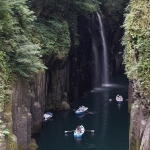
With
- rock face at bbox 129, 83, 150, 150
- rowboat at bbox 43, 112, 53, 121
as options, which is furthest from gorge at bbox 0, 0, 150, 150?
rowboat at bbox 43, 112, 53, 121

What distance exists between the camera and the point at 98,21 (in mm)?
39500

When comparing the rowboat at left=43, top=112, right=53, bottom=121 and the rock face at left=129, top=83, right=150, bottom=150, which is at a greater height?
the rock face at left=129, top=83, right=150, bottom=150

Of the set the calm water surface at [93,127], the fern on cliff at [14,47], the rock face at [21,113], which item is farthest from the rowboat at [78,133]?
the fern on cliff at [14,47]

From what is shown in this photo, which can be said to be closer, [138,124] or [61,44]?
[138,124]

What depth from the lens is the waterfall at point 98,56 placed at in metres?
39.6

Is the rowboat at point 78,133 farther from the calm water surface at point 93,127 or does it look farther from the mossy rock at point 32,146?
the mossy rock at point 32,146

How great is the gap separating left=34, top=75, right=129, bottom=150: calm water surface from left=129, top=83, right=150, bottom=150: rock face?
7168 millimetres

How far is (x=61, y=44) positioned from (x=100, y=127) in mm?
7625

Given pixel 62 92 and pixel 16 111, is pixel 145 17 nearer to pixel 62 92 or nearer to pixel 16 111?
pixel 16 111

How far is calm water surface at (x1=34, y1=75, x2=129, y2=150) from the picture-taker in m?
21.4

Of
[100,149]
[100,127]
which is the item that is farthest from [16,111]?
[100,127]

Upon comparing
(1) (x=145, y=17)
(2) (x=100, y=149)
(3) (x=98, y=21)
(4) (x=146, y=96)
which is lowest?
(2) (x=100, y=149)

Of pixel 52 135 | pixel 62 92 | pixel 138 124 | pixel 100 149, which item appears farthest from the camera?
pixel 62 92

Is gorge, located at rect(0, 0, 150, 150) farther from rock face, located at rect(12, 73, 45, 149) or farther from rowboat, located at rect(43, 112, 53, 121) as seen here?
rowboat, located at rect(43, 112, 53, 121)
